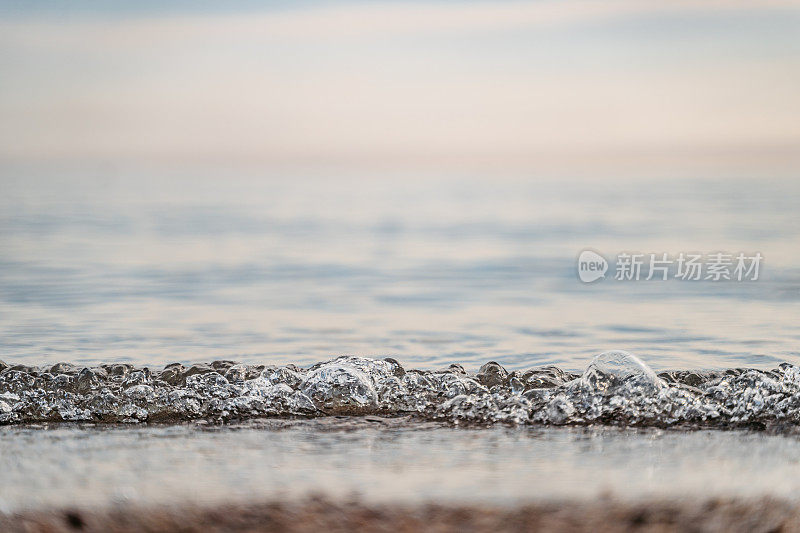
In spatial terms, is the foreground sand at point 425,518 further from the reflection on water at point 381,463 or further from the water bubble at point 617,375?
the water bubble at point 617,375

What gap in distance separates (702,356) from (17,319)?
2.72m

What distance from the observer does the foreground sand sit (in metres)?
1.27

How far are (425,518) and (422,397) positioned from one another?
2.69 ft

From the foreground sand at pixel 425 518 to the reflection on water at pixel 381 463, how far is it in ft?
0.14

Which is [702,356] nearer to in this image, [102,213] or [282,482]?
[282,482]

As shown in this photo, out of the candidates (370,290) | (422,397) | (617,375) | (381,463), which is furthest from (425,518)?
(370,290)

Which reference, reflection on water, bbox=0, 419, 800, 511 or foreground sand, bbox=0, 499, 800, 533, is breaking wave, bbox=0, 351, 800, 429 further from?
foreground sand, bbox=0, 499, 800, 533

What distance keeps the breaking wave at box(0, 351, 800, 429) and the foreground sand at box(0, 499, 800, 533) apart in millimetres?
609

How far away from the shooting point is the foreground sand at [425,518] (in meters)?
1.27

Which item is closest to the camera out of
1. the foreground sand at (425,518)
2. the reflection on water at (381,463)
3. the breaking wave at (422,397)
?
the foreground sand at (425,518)

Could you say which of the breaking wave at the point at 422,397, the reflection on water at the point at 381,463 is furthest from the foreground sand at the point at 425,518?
the breaking wave at the point at 422,397

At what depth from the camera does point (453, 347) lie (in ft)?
9.88

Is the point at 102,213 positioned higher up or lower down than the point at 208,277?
higher up

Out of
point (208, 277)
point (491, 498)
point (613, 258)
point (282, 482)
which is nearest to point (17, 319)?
point (208, 277)
